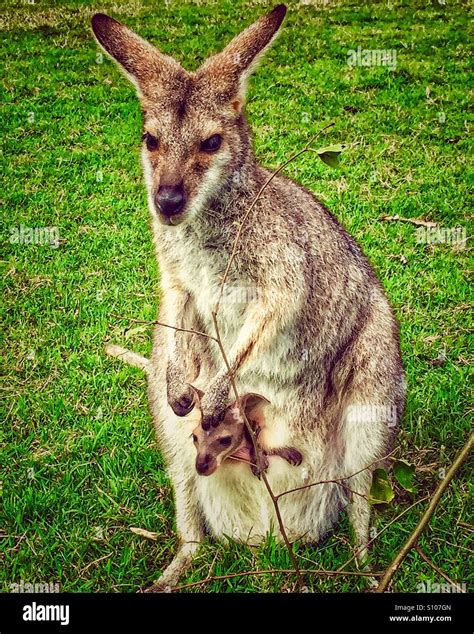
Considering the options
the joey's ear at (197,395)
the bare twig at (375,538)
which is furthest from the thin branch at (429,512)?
the joey's ear at (197,395)

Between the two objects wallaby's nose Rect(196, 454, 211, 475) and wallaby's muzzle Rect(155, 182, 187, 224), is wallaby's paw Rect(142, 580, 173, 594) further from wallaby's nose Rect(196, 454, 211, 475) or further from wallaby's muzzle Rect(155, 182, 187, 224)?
wallaby's muzzle Rect(155, 182, 187, 224)

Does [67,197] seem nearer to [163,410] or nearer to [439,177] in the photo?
[163,410]

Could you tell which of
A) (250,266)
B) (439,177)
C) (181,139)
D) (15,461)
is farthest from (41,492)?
(439,177)

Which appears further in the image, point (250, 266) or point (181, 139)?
point (250, 266)

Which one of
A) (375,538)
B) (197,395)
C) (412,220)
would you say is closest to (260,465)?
(197,395)

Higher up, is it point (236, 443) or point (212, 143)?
point (212, 143)

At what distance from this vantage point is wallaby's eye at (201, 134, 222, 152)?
221cm

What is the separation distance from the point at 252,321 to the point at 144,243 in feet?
3.31

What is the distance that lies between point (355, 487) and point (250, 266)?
2.55 ft

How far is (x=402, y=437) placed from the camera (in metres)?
2.76

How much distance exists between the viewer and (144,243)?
3.22 m

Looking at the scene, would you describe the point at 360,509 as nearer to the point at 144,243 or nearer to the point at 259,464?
the point at 259,464

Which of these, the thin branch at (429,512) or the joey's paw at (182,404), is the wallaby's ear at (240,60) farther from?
the thin branch at (429,512)
